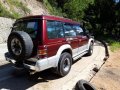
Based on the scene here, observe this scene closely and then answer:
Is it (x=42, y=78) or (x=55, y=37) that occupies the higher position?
(x=55, y=37)

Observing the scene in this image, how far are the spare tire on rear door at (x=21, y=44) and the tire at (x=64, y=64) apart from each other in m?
1.36

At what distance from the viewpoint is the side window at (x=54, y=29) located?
21.1 feet

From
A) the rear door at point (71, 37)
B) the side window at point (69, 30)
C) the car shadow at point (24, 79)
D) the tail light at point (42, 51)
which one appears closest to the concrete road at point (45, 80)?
the car shadow at point (24, 79)

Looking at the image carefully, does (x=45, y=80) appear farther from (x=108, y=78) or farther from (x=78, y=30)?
(x=78, y=30)

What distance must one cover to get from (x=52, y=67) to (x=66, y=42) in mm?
1205

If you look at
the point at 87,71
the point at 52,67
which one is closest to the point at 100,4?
the point at 87,71

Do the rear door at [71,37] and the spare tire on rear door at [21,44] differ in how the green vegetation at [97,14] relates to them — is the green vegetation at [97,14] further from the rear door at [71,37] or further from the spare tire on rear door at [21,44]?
the spare tire on rear door at [21,44]

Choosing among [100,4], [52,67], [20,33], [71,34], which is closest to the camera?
[20,33]

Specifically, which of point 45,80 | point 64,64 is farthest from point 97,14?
point 45,80

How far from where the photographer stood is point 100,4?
91.3ft

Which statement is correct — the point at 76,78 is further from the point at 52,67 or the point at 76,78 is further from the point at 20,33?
the point at 20,33

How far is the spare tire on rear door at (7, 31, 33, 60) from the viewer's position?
5.98 metres

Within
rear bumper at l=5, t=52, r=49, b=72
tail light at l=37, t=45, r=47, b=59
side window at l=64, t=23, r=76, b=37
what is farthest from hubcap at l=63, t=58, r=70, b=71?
tail light at l=37, t=45, r=47, b=59

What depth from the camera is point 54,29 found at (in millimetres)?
6734
